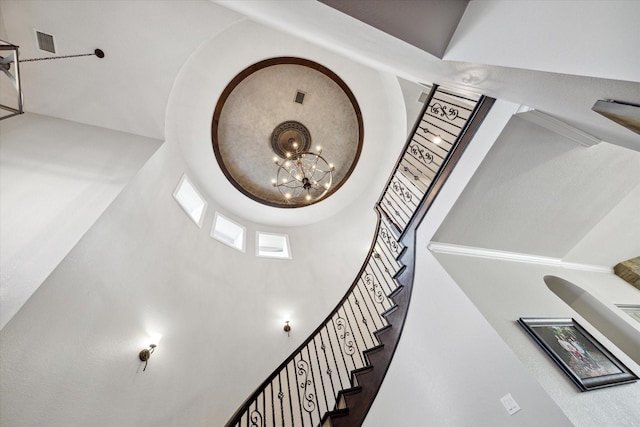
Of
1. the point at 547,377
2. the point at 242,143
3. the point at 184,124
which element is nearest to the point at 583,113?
the point at 547,377

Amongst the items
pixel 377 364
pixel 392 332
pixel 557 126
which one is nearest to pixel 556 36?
pixel 557 126

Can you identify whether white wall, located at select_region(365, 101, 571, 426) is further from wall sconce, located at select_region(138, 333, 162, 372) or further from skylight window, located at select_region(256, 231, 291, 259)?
skylight window, located at select_region(256, 231, 291, 259)

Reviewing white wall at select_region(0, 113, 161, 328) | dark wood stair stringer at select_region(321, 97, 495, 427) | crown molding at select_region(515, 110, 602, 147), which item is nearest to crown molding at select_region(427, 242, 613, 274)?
dark wood stair stringer at select_region(321, 97, 495, 427)

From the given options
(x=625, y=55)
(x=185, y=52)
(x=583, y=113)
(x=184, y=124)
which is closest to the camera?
(x=625, y=55)

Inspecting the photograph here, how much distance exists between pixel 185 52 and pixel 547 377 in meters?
5.77

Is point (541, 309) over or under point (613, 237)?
under

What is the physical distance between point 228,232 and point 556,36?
6.67 meters

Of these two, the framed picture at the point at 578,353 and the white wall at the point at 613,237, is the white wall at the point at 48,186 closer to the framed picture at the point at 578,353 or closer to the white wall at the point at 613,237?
the framed picture at the point at 578,353

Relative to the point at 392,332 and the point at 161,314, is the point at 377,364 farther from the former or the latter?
the point at 161,314

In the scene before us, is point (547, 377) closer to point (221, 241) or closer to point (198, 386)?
point (198, 386)

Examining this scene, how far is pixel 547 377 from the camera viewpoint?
1769 mm

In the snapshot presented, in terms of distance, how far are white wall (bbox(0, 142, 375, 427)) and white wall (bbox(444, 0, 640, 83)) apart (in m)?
4.06

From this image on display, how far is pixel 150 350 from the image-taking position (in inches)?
146

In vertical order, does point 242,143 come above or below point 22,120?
above
